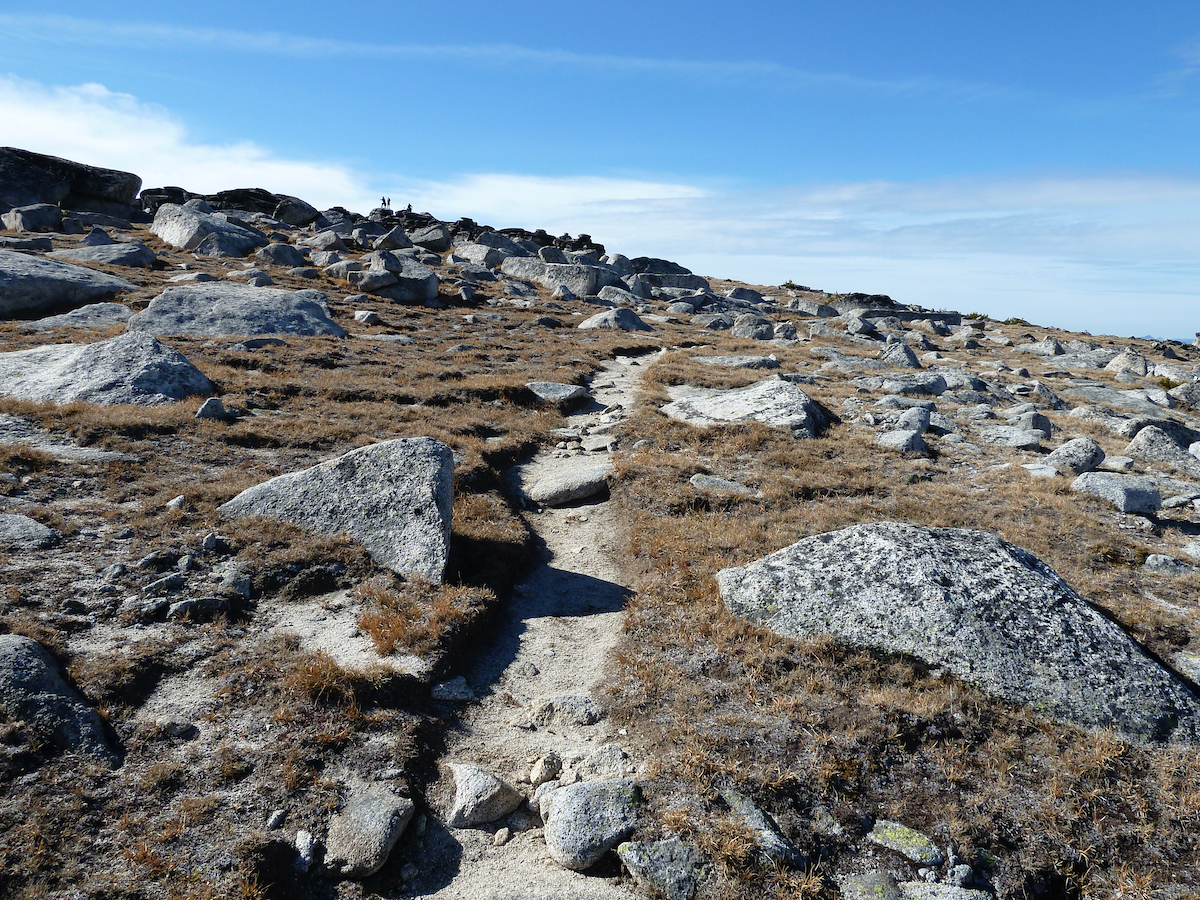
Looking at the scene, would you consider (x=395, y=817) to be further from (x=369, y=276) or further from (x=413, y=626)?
(x=369, y=276)

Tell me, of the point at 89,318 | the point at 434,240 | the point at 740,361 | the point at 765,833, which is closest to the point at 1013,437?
the point at 740,361

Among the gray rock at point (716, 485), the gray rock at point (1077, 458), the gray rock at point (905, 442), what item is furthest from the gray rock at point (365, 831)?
the gray rock at point (1077, 458)

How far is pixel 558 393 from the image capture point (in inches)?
876

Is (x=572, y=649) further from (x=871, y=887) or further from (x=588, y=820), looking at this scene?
(x=871, y=887)

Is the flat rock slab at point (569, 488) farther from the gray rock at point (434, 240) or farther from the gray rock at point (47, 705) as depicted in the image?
the gray rock at point (434, 240)

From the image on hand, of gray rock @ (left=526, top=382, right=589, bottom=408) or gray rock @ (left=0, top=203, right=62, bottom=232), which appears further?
gray rock @ (left=0, top=203, right=62, bottom=232)

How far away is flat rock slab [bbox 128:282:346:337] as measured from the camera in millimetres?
25156

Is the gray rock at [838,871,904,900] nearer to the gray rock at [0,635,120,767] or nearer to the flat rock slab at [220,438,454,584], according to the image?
the flat rock slab at [220,438,454,584]

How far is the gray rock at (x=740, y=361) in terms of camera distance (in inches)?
1166

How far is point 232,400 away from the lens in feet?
57.2

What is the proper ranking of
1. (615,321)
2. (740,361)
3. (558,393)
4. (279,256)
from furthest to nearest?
(279,256) → (615,321) → (740,361) → (558,393)

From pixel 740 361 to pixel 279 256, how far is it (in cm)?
3142

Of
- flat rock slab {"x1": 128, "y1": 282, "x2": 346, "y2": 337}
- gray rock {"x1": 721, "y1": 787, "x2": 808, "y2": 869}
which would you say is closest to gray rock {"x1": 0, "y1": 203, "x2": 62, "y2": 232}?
flat rock slab {"x1": 128, "y1": 282, "x2": 346, "y2": 337}

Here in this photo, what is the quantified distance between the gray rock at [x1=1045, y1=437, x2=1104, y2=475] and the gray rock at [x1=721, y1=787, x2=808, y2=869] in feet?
45.2
